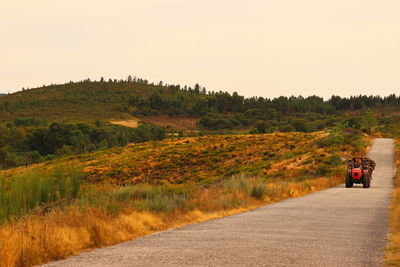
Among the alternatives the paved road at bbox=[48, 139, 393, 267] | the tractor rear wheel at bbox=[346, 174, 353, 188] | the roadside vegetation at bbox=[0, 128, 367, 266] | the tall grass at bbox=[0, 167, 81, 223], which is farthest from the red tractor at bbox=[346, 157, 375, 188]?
the tall grass at bbox=[0, 167, 81, 223]

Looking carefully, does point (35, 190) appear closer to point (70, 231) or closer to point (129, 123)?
point (70, 231)

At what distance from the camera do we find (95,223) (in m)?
10.2

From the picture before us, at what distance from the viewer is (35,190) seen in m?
12.7

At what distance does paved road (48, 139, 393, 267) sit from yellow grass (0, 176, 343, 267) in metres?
0.43

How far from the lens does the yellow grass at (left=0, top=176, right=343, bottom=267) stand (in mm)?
7812

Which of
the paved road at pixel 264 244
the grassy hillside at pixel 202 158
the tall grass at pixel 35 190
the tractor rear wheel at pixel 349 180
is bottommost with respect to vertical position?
the grassy hillside at pixel 202 158

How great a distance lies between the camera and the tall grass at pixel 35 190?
11148mm

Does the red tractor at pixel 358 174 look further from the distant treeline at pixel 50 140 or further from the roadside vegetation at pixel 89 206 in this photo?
the distant treeline at pixel 50 140

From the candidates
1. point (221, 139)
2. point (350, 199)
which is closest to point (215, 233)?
point (350, 199)

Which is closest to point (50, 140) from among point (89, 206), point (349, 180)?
point (349, 180)

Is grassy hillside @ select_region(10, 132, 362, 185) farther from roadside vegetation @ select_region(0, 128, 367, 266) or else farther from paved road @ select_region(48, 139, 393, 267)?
paved road @ select_region(48, 139, 393, 267)

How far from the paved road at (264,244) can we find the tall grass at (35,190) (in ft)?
9.84

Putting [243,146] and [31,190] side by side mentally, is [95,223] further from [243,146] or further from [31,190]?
[243,146]

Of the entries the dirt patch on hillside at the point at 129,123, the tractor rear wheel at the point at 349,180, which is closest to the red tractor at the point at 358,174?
the tractor rear wheel at the point at 349,180
